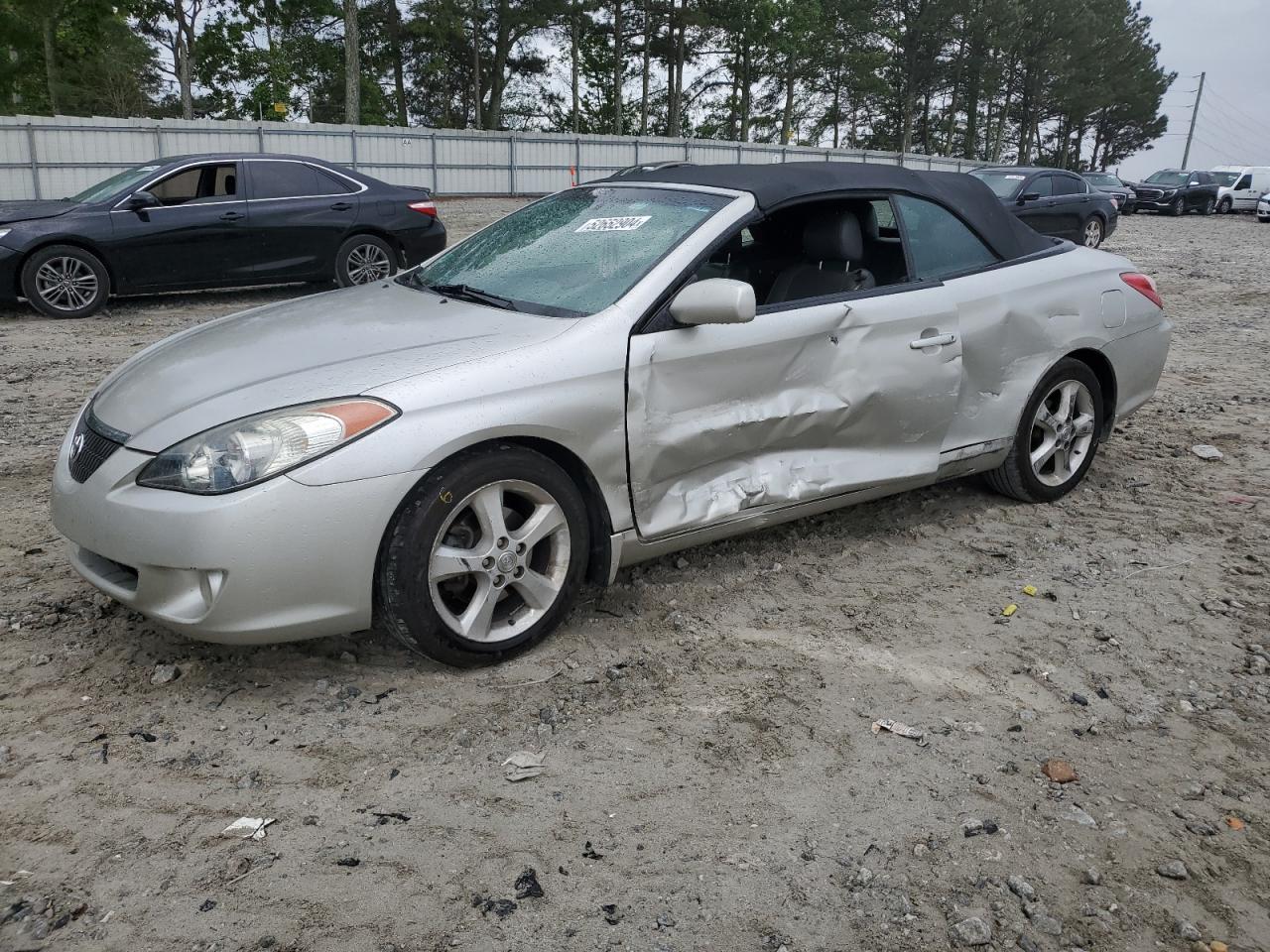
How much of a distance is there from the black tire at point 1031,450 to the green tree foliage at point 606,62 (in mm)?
31226

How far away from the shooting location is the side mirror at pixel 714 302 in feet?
11.9

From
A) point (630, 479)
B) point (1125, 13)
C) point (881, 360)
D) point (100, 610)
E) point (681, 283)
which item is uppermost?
point (1125, 13)

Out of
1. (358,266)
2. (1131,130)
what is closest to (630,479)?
(358,266)

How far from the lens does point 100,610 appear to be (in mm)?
3865

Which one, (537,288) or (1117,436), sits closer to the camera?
(537,288)

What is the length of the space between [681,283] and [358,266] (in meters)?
8.42

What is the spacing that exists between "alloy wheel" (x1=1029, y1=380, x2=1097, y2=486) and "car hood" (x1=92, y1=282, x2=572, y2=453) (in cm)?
263

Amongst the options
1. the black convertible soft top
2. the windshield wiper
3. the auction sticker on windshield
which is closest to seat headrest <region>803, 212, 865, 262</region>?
the black convertible soft top

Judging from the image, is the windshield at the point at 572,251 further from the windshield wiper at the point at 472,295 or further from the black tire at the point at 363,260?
the black tire at the point at 363,260

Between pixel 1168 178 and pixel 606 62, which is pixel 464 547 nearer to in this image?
pixel 1168 178

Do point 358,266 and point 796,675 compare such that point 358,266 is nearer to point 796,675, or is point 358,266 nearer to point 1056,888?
point 796,675

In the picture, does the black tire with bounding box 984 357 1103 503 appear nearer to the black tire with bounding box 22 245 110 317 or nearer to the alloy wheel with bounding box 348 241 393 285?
the alloy wheel with bounding box 348 241 393 285

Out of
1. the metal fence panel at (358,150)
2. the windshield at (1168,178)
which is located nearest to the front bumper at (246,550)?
the metal fence panel at (358,150)

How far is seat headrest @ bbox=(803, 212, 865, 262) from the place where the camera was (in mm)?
4504
